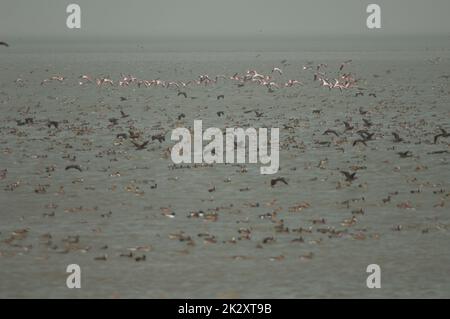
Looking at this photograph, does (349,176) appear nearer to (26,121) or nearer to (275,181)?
(275,181)

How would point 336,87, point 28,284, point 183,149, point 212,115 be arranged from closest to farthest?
point 28,284 → point 183,149 → point 212,115 → point 336,87

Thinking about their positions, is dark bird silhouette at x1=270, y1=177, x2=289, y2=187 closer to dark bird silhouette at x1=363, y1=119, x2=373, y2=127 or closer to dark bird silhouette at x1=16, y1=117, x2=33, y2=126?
dark bird silhouette at x1=363, y1=119, x2=373, y2=127

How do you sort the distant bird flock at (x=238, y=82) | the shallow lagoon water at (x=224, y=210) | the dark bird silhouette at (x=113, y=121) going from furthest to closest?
the distant bird flock at (x=238, y=82)
the dark bird silhouette at (x=113, y=121)
the shallow lagoon water at (x=224, y=210)

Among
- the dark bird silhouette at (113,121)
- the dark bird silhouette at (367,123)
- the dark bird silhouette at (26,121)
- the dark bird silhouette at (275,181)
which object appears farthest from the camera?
the dark bird silhouette at (26,121)

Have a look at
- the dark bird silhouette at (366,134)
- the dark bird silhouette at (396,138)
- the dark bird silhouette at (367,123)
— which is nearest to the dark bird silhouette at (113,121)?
the dark bird silhouette at (367,123)

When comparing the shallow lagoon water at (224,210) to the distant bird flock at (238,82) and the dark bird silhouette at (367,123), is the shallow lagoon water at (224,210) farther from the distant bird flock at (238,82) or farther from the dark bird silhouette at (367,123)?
the distant bird flock at (238,82)

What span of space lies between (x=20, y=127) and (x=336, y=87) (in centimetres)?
3890

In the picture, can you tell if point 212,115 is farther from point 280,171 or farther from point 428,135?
point 280,171

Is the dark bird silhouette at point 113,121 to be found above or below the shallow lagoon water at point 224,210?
above

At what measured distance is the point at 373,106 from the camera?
70.1 m

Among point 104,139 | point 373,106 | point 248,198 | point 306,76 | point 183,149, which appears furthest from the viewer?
point 306,76

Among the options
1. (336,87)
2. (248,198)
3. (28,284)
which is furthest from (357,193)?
(336,87)

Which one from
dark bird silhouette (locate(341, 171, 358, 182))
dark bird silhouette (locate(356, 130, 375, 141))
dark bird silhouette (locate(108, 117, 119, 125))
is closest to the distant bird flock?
dark bird silhouette (locate(108, 117, 119, 125))

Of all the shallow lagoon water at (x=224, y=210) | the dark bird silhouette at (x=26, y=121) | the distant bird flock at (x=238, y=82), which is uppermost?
the distant bird flock at (x=238, y=82)
